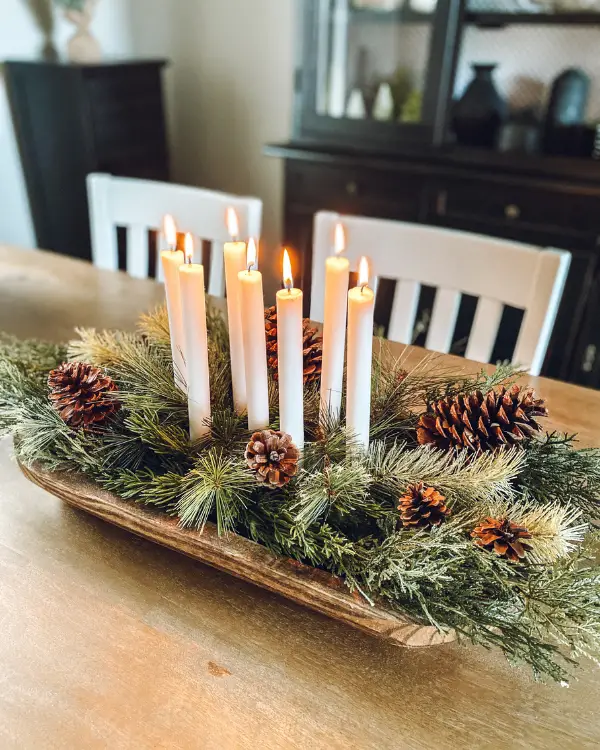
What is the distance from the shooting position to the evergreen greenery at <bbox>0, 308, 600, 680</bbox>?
0.42 meters

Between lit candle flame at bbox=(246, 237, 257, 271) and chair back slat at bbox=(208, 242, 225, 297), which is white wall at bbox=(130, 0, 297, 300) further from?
lit candle flame at bbox=(246, 237, 257, 271)

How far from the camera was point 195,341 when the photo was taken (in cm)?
50

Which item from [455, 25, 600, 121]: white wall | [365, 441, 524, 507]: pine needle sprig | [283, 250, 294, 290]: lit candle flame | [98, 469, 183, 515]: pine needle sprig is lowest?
[98, 469, 183, 515]: pine needle sprig

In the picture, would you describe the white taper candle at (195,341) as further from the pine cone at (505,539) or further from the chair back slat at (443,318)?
the chair back slat at (443,318)

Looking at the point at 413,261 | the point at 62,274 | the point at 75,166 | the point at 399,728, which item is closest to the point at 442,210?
the point at 413,261

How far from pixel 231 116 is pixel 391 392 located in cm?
231

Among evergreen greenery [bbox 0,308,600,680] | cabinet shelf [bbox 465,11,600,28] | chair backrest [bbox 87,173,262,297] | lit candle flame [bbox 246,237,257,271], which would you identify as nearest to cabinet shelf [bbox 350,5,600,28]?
cabinet shelf [bbox 465,11,600,28]

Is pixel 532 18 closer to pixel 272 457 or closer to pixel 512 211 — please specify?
pixel 512 211

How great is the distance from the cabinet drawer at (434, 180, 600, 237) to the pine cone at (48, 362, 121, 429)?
1499 millimetres

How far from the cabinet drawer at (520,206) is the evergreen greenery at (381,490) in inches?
49.7

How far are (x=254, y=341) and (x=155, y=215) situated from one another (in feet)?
2.89

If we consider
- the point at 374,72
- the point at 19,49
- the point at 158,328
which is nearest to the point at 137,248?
the point at 158,328

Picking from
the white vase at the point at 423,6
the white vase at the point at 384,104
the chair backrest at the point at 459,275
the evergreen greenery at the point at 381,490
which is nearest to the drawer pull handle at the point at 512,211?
the white vase at the point at 384,104

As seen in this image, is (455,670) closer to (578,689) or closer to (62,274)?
(578,689)
